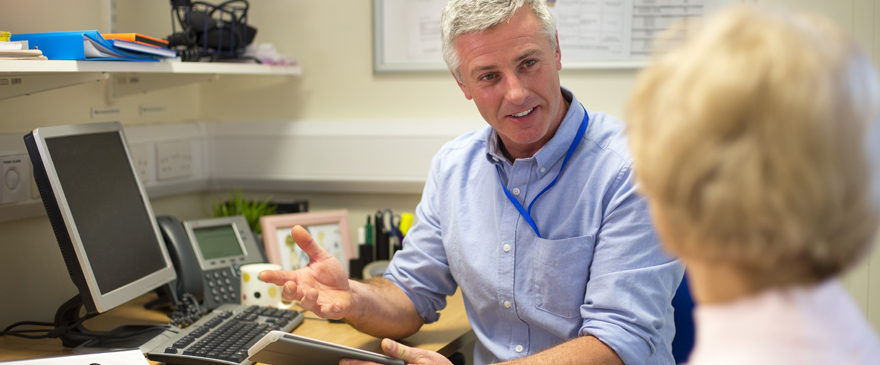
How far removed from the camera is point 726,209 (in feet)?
1.29

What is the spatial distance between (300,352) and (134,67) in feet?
2.50

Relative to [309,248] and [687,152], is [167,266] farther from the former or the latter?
[687,152]

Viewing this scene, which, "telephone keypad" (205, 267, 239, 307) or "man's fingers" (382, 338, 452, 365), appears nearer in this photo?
"man's fingers" (382, 338, 452, 365)

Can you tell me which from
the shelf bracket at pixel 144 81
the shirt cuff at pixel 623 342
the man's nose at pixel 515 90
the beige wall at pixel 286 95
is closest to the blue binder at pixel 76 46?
the beige wall at pixel 286 95

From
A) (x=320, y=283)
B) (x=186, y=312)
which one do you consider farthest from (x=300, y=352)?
(x=186, y=312)

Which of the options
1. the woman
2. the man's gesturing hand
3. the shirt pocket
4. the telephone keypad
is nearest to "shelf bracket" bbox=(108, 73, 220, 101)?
the telephone keypad

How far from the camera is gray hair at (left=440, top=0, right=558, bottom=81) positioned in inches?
51.1

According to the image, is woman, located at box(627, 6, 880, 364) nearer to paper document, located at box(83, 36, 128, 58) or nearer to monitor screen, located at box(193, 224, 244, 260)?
paper document, located at box(83, 36, 128, 58)

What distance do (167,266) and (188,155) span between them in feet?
2.27

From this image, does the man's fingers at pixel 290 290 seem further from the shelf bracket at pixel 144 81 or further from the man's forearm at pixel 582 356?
the shelf bracket at pixel 144 81

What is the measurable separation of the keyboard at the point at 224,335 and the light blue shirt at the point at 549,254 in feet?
0.95

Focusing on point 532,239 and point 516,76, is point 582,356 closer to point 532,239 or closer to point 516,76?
point 532,239

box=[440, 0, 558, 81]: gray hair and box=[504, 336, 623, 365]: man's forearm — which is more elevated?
box=[440, 0, 558, 81]: gray hair

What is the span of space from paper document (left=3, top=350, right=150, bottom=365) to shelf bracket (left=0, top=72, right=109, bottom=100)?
61 centimetres
